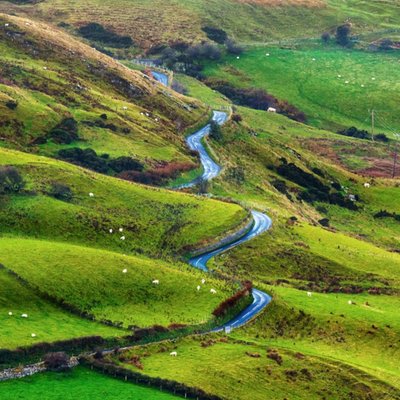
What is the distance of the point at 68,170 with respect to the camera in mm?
109062

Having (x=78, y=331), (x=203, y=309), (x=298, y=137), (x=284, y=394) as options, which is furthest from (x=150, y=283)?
(x=298, y=137)

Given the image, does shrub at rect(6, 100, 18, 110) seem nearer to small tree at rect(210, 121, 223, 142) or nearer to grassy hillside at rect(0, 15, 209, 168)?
grassy hillside at rect(0, 15, 209, 168)

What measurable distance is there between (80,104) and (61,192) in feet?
167

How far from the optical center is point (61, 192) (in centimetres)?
10081

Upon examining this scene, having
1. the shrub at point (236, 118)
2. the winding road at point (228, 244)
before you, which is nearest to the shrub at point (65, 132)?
the winding road at point (228, 244)

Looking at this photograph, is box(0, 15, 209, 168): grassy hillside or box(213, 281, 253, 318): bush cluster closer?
box(213, 281, 253, 318): bush cluster

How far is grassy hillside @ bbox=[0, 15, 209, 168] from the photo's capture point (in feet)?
431

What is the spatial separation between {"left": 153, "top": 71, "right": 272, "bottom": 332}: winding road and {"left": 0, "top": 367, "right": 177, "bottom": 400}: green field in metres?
15.0

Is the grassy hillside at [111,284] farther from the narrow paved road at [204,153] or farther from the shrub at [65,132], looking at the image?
the shrub at [65,132]

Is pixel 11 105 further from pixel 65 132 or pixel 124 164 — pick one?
pixel 124 164

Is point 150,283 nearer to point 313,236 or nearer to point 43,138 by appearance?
point 313,236

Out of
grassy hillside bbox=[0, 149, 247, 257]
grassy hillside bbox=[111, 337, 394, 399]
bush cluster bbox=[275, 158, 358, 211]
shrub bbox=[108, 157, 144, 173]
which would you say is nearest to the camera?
grassy hillside bbox=[111, 337, 394, 399]

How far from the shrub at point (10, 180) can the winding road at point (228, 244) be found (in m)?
22.8

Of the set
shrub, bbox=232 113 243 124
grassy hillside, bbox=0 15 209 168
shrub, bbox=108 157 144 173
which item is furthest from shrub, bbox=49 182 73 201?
shrub, bbox=232 113 243 124
